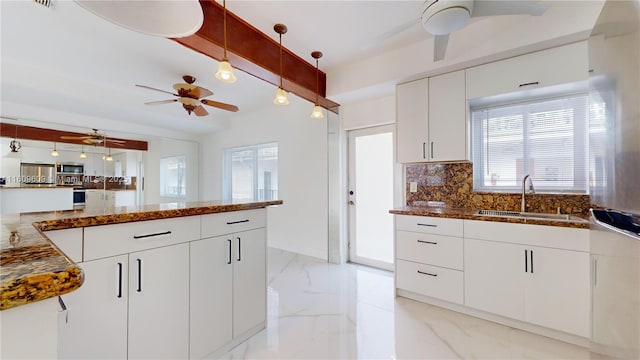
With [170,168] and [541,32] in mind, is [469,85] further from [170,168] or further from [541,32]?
[170,168]

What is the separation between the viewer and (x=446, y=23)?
1603 mm

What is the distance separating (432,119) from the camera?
2707 mm

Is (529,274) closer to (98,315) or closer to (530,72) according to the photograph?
(530,72)

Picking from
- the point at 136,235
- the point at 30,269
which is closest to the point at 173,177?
the point at 136,235

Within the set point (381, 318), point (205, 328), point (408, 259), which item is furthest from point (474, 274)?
point (205, 328)

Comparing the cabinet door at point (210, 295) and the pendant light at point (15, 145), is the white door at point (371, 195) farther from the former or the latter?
the pendant light at point (15, 145)

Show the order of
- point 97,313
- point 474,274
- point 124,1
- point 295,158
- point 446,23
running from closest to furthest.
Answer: point 124,1 < point 97,313 < point 446,23 < point 474,274 < point 295,158

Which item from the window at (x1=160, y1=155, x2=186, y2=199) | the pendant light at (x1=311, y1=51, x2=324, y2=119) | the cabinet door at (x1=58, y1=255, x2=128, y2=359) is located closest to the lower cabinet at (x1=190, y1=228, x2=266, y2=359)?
the cabinet door at (x1=58, y1=255, x2=128, y2=359)

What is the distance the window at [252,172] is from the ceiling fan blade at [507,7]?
144 inches

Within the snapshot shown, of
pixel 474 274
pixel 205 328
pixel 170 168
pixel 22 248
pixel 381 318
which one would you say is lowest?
pixel 381 318

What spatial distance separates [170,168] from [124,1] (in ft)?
21.4

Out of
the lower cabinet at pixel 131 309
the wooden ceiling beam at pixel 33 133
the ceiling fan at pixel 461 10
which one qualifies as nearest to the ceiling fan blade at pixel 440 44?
the ceiling fan at pixel 461 10

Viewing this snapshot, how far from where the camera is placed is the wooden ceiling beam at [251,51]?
2041 millimetres

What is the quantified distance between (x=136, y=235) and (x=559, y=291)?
2872 millimetres
